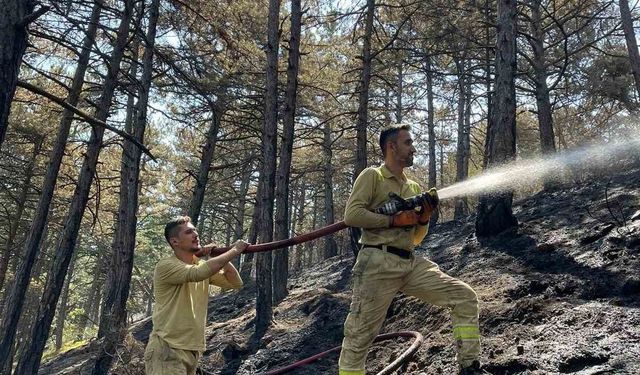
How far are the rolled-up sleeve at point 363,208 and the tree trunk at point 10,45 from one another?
290cm

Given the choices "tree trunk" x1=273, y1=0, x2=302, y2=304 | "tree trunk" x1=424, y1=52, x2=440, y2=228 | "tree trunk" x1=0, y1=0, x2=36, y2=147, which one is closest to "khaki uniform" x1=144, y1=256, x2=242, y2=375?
"tree trunk" x1=0, y1=0, x2=36, y2=147

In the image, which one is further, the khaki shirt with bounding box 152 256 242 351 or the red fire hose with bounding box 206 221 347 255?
the red fire hose with bounding box 206 221 347 255

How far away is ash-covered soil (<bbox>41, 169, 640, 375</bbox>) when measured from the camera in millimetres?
4082

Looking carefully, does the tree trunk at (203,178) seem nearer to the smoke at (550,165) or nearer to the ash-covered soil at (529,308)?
the ash-covered soil at (529,308)

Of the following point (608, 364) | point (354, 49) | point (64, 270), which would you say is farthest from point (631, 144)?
point (64, 270)

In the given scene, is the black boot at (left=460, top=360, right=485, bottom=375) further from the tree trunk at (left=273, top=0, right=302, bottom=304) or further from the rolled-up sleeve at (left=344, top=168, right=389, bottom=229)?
the tree trunk at (left=273, top=0, right=302, bottom=304)

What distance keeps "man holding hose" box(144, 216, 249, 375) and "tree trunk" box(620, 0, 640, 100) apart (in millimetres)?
11888

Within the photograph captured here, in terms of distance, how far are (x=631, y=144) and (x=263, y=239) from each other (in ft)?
42.2

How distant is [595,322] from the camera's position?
4.27 meters

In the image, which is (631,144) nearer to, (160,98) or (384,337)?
(384,337)

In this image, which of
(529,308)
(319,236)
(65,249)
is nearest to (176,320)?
(319,236)

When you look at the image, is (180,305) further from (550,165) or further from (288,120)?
(550,165)

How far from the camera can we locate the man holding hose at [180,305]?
3.85m

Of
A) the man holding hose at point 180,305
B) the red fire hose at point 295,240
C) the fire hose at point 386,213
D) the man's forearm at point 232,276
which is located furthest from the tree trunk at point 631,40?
the man holding hose at point 180,305
